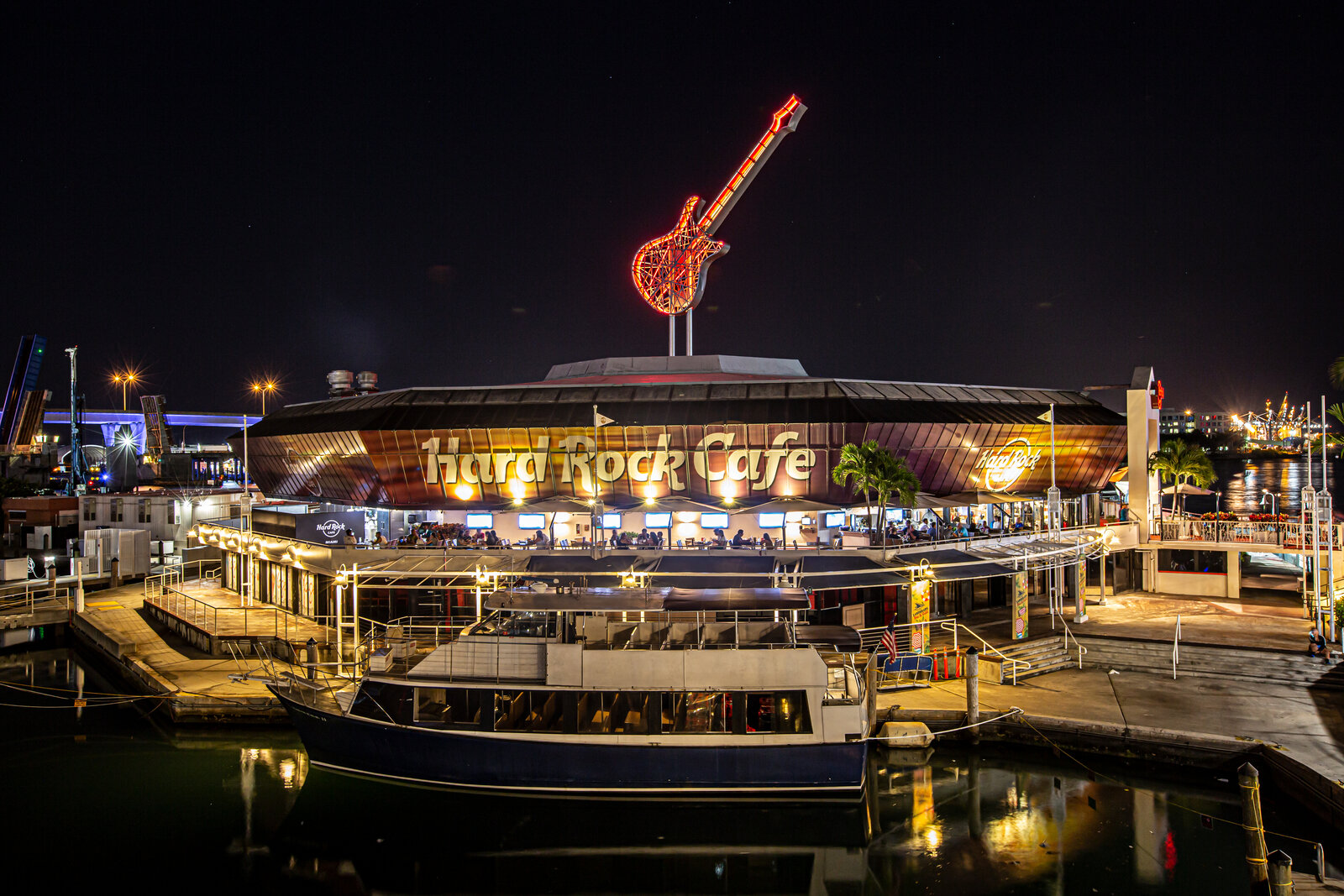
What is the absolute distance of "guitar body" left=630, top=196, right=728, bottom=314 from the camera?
4656 cm

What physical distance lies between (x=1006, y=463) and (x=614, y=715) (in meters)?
32.4

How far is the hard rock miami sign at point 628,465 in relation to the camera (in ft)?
134

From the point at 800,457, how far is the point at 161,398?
93348 mm

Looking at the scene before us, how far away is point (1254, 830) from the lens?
49.9ft

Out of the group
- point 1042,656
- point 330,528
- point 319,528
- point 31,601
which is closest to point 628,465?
point 330,528

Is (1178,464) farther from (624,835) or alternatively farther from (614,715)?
(624,835)

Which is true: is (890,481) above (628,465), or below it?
below

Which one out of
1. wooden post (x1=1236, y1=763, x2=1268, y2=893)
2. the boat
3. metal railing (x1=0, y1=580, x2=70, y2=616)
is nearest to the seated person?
wooden post (x1=1236, y1=763, x2=1268, y2=893)

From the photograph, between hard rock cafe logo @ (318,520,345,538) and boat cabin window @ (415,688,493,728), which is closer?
boat cabin window @ (415,688,493,728)

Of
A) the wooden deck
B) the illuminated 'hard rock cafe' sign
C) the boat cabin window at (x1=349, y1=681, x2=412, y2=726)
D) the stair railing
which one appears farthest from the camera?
the illuminated 'hard rock cafe' sign

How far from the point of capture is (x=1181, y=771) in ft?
75.4

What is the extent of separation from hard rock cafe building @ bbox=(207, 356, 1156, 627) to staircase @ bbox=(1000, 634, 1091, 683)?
139 inches

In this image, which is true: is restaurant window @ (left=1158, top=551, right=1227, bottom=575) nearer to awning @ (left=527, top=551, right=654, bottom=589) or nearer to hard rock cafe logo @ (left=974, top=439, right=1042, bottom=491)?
hard rock cafe logo @ (left=974, top=439, right=1042, bottom=491)

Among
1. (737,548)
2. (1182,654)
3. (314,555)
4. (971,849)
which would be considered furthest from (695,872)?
(314,555)
